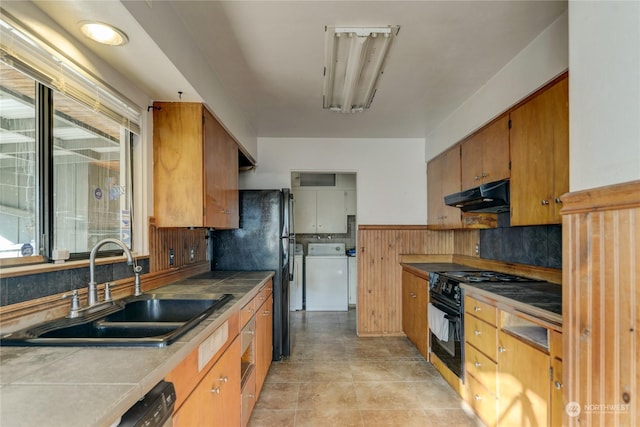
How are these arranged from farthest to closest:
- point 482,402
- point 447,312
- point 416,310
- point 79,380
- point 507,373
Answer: point 416,310, point 447,312, point 482,402, point 507,373, point 79,380

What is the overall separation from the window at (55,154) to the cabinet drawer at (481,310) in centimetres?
222

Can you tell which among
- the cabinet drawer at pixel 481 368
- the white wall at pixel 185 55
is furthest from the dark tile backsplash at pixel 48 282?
the cabinet drawer at pixel 481 368

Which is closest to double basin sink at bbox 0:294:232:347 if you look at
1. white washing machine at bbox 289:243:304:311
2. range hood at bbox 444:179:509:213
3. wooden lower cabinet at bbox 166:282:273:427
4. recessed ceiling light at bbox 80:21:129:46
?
wooden lower cabinet at bbox 166:282:273:427

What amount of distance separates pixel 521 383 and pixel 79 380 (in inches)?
76.7

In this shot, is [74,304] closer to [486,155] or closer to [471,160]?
[486,155]

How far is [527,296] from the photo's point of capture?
1.83 metres

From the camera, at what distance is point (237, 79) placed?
2383mm

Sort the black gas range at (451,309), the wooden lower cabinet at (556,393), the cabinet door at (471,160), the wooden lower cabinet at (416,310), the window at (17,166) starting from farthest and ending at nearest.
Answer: the wooden lower cabinet at (416,310) < the cabinet door at (471,160) < the black gas range at (451,309) < the wooden lower cabinet at (556,393) < the window at (17,166)

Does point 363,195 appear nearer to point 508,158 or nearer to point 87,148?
point 508,158

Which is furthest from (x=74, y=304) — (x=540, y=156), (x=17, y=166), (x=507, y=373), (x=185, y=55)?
(x=540, y=156)

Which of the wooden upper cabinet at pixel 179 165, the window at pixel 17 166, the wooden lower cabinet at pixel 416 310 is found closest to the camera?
the window at pixel 17 166

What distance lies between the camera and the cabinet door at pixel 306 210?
5.49m

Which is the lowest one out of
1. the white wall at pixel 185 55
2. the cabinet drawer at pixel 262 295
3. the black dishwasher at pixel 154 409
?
the cabinet drawer at pixel 262 295

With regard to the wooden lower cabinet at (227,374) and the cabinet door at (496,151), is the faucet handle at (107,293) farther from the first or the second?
the cabinet door at (496,151)
